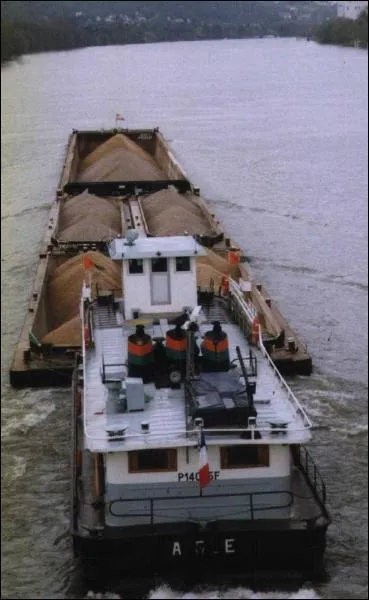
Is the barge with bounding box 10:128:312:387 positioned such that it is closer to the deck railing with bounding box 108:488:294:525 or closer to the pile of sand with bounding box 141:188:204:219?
the pile of sand with bounding box 141:188:204:219

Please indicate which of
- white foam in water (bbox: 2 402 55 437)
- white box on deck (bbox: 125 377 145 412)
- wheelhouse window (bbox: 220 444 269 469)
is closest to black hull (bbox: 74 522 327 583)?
wheelhouse window (bbox: 220 444 269 469)

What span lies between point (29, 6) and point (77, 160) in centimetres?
3137

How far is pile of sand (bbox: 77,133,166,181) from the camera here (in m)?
36.3

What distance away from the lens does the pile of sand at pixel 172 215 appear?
25.8m

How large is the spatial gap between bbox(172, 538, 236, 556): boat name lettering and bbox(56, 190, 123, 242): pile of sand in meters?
13.8

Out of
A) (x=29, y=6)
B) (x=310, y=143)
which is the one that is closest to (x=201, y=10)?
(x=29, y=6)

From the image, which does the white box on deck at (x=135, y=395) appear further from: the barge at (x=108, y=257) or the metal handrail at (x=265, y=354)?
the barge at (x=108, y=257)

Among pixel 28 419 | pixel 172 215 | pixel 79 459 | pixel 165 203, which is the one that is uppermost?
pixel 165 203

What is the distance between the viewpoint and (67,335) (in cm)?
1781

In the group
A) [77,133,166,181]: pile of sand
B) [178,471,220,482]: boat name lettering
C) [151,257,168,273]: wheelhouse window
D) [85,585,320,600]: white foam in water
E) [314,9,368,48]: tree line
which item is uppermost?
A: [314,9,368,48]: tree line

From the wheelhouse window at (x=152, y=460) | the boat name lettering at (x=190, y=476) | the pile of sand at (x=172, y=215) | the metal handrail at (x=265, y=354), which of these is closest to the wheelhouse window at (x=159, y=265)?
the metal handrail at (x=265, y=354)

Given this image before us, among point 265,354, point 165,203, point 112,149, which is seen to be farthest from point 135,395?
point 112,149

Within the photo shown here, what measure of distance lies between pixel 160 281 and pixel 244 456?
424 cm

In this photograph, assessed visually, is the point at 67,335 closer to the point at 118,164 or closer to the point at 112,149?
the point at 118,164
